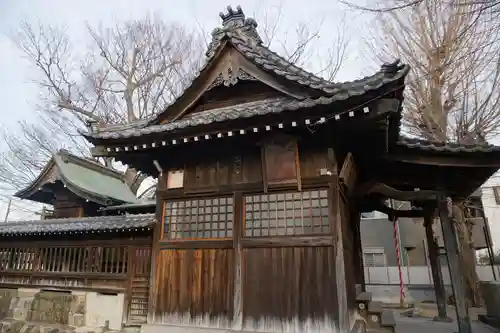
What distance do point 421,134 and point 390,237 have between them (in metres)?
10.0

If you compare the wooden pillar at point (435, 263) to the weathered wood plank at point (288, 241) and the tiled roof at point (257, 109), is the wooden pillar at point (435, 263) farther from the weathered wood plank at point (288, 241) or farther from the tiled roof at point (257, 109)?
the tiled roof at point (257, 109)

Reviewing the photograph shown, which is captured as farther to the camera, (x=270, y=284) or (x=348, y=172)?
(x=348, y=172)

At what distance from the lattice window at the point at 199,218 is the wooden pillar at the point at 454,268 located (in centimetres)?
498

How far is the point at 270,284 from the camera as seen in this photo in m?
7.03

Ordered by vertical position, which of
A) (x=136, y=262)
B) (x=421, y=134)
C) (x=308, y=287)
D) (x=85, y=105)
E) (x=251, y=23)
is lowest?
(x=308, y=287)

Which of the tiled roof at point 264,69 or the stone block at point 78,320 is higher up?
the tiled roof at point 264,69

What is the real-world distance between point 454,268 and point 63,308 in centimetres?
1030

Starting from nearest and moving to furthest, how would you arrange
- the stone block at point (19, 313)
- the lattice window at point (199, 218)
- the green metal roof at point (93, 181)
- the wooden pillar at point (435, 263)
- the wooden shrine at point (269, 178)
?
the wooden shrine at point (269, 178)
the lattice window at point (199, 218)
the wooden pillar at point (435, 263)
the stone block at point (19, 313)
the green metal roof at point (93, 181)

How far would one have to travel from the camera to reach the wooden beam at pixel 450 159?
7.42 m

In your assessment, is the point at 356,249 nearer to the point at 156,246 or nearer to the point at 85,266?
the point at 156,246

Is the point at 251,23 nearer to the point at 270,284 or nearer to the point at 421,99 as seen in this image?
Result: the point at 270,284

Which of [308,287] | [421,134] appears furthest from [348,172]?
[421,134]

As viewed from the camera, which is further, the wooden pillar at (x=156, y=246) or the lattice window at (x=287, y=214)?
the wooden pillar at (x=156, y=246)

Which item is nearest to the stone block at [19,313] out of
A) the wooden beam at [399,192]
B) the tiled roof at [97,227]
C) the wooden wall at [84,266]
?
the wooden wall at [84,266]
